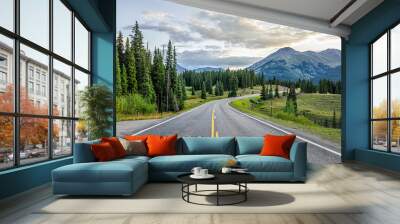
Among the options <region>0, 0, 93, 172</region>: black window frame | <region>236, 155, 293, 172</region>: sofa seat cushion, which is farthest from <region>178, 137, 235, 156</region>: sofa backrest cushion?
<region>0, 0, 93, 172</region>: black window frame

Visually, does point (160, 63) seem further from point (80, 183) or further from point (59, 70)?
point (80, 183)

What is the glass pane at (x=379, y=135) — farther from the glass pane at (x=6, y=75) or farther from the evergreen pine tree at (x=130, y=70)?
the glass pane at (x=6, y=75)

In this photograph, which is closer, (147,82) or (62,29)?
(62,29)

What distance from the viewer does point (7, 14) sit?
17.7ft

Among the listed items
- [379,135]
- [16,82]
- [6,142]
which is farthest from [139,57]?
[379,135]

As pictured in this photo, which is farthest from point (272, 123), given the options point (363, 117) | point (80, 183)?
point (80, 183)

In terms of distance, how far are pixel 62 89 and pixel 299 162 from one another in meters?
4.58

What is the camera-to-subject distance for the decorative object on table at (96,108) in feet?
27.6

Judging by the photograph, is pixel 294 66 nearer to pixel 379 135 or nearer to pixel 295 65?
pixel 295 65

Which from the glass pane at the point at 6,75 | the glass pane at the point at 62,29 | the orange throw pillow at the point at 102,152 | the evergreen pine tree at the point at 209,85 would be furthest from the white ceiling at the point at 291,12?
the glass pane at the point at 6,75

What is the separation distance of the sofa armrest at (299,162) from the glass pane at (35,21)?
4557 millimetres

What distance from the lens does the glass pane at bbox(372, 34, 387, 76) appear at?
9.23 metres

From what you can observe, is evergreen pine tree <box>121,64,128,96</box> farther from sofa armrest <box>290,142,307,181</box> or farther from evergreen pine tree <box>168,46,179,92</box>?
sofa armrest <box>290,142,307,181</box>

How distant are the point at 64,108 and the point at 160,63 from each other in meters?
4.56
